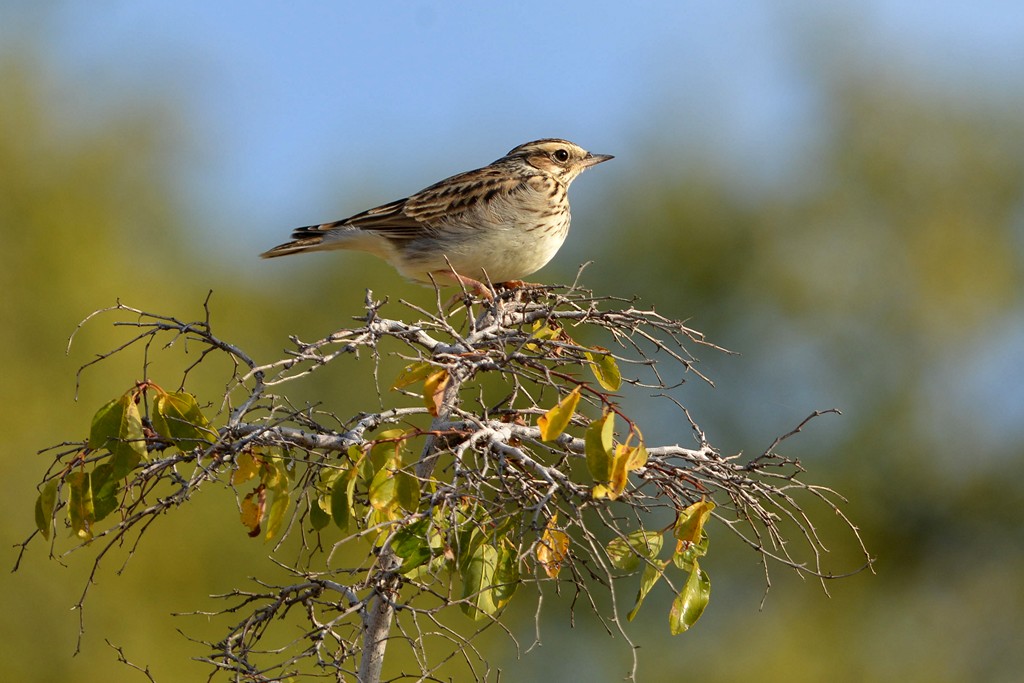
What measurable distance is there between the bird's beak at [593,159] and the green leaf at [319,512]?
18.6 feet

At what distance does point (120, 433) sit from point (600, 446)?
5.60 feet

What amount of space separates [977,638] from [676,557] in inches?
1143

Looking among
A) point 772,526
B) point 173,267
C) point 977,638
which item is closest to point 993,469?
point 977,638

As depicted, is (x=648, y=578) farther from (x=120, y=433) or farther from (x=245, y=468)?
(x=120, y=433)

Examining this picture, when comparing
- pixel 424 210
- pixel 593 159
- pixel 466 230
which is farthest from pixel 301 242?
pixel 593 159

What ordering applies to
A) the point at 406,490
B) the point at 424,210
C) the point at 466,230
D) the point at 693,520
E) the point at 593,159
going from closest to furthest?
the point at 406,490, the point at 693,520, the point at 466,230, the point at 424,210, the point at 593,159

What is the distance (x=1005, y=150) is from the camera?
32438 millimetres

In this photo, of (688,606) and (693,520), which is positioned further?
(688,606)

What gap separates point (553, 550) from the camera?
4207mm

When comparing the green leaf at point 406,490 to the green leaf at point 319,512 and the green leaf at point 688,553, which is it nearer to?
the green leaf at point 319,512

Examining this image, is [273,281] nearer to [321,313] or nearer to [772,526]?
[321,313]

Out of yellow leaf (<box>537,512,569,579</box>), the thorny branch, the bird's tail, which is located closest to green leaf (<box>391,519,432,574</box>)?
the thorny branch

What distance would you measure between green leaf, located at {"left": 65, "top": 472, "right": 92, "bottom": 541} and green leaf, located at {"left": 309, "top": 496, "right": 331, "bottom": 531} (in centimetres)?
79

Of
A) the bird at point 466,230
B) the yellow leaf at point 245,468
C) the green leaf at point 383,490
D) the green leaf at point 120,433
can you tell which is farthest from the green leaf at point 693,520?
the bird at point 466,230
